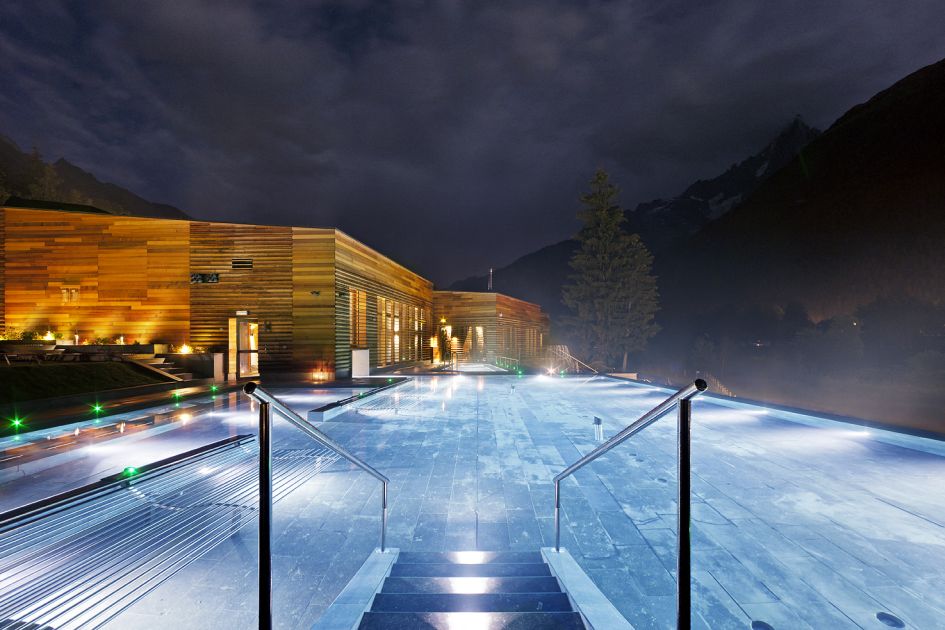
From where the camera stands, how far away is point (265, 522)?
1.61 metres

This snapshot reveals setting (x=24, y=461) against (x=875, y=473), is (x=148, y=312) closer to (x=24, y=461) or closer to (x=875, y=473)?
(x=24, y=461)

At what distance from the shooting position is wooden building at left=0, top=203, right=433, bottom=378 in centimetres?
1366

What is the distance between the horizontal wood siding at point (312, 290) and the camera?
14305 mm

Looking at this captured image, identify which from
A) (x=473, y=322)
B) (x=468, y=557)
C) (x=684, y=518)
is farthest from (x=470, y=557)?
(x=473, y=322)

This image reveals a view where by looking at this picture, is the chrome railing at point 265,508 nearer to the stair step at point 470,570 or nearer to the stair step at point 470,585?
the stair step at point 470,585

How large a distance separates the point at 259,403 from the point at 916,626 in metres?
3.33

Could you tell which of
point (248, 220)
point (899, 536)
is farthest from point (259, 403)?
point (248, 220)

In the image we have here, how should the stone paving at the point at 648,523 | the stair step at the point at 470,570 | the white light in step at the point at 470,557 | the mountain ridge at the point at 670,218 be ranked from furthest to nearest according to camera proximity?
the mountain ridge at the point at 670,218
the white light in step at the point at 470,557
the stair step at the point at 470,570
the stone paving at the point at 648,523

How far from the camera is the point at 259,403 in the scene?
5.16ft

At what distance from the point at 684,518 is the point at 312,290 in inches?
573

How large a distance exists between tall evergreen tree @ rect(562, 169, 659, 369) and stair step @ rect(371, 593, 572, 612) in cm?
2640

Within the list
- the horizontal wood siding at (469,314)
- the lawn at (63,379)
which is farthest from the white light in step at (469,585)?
the horizontal wood siding at (469,314)

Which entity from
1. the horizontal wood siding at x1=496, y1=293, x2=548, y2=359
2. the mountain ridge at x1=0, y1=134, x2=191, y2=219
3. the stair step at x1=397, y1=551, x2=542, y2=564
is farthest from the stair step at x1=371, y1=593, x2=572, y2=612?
the horizontal wood siding at x1=496, y1=293, x2=548, y2=359

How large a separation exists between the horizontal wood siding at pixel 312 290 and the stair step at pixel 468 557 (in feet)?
41.0
